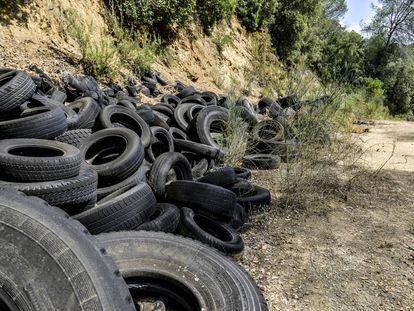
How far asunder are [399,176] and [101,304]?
6144 millimetres

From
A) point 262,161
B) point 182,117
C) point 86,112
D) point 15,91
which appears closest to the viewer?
point 15,91

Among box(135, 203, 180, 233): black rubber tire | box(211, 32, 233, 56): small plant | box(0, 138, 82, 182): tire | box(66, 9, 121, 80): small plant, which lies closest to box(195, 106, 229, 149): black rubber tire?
box(135, 203, 180, 233): black rubber tire

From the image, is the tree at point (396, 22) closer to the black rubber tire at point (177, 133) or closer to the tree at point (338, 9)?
the tree at point (338, 9)

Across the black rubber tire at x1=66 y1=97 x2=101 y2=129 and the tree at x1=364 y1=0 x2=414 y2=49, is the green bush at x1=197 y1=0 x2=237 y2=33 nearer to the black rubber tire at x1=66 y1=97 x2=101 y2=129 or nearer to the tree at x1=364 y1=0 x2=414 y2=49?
the black rubber tire at x1=66 y1=97 x2=101 y2=129

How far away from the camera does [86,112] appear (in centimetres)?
559

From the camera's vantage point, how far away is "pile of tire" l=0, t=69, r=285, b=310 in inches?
80.7

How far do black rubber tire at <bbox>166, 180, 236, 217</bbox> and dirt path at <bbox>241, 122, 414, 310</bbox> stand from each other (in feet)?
1.48

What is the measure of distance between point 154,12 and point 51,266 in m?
12.9

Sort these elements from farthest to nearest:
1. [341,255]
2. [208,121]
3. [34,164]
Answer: [208,121], [341,255], [34,164]

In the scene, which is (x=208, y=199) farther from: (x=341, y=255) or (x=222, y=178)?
(x=341, y=255)

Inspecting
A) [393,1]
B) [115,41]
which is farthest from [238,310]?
[393,1]

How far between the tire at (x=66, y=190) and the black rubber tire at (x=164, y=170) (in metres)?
1.07

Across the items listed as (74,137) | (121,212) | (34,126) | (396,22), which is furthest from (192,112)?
(396,22)

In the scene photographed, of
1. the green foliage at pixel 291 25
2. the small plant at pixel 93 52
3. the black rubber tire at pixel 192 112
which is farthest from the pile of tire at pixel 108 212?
the green foliage at pixel 291 25
